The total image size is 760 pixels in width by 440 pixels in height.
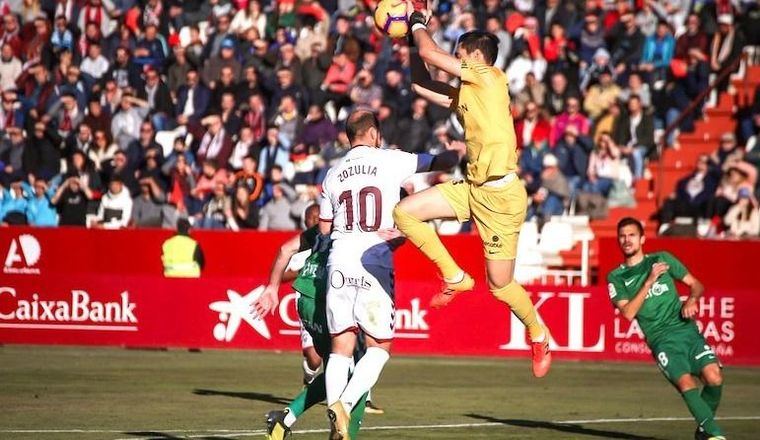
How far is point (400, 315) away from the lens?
2405 cm

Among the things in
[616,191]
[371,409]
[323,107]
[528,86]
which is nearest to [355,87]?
[323,107]

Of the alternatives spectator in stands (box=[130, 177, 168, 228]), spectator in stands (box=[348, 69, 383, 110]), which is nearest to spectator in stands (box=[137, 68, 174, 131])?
spectator in stands (box=[130, 177, 168, 228])

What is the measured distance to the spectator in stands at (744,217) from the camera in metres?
25.9

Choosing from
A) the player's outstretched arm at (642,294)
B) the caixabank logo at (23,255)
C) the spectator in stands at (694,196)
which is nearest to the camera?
the player's outstretched arm at (642,294)

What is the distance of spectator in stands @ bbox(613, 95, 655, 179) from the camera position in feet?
91.8

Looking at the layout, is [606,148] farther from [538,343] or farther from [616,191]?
[538,343]

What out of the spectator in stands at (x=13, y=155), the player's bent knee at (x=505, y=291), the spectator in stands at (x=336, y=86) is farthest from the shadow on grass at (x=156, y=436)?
the spectator in stands at (x=13, y=155)

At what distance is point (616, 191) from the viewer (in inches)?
1092

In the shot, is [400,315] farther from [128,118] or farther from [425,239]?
[425,239]

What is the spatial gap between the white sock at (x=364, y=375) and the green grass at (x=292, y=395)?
230 centimetres

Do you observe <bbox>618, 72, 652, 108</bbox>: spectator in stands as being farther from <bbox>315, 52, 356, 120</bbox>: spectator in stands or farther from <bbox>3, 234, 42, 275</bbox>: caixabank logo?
<bbox>3, 234, 42, 275</bbox>: caixabank logo

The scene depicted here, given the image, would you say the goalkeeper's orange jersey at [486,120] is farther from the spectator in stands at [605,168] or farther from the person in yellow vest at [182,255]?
the spectator in stands at [605,168]

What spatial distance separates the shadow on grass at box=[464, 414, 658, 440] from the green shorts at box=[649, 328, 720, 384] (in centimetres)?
87

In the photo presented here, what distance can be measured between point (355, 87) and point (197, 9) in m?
5.19
